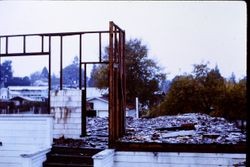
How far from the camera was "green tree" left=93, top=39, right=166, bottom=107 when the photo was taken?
42031 millimetres

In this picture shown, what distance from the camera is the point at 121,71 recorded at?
1148 centimetres

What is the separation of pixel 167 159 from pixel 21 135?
4866 mm

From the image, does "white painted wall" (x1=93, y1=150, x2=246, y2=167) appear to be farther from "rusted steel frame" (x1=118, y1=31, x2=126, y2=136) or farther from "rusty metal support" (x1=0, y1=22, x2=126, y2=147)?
"rusted steel frame" (x1=118, y1=31, x2=126, y2=136)

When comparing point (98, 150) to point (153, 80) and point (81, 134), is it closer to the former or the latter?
point (81, 134)

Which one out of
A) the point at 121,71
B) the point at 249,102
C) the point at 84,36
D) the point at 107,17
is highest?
the point at 107,17

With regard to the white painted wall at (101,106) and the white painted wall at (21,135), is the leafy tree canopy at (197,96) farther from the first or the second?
the white painted wall at (21,135)

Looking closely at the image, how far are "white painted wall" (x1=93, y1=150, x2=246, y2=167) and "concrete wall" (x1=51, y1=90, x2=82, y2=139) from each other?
3300 mm

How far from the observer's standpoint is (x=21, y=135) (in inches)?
447

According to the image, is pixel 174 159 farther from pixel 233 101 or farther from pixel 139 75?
pixel 139 75

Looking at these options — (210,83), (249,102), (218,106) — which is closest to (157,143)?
(249,102)

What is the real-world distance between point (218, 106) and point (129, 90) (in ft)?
37.7

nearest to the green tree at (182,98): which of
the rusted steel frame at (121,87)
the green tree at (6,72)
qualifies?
the rusted steel frame at (121,87)

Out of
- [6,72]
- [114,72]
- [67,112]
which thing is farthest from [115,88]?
[6,72]

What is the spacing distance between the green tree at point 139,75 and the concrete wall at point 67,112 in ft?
94.4
